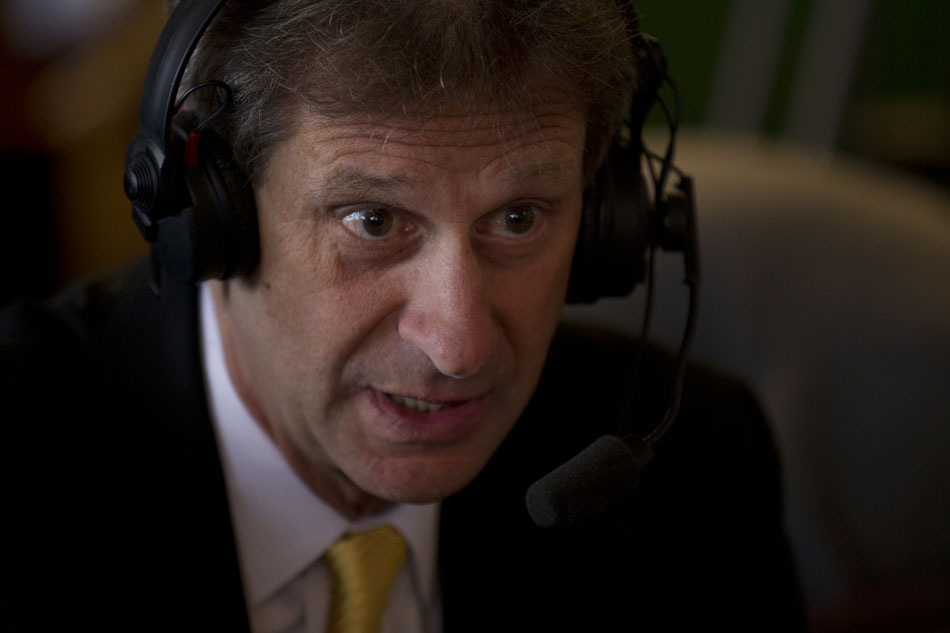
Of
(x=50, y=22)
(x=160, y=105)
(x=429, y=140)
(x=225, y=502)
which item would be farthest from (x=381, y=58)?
(x=50, y=22)

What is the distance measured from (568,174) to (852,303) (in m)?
0.97

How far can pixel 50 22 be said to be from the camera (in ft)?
12.1

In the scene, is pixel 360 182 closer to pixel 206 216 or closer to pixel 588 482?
pixel 206 216

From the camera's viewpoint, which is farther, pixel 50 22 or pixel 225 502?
pixel 50 22

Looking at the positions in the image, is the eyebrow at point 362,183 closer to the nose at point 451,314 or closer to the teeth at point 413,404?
the nose at point 451,314

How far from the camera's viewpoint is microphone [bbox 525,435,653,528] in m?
0.87

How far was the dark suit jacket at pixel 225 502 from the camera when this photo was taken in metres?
1.01

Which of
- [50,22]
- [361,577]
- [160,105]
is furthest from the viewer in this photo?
[50,22]

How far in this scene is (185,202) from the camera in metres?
0.92

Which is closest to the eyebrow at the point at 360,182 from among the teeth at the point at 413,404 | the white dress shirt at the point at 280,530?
the teeth at the point at 413,404

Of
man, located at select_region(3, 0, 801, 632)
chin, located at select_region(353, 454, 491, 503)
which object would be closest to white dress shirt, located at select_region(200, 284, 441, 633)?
man, located at select_region(3, 0, 801, 632)

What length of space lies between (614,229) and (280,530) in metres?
0.46

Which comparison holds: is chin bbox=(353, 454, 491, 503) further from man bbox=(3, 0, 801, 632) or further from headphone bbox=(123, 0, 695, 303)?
headphone bbox=(123, 0, 695, 303)

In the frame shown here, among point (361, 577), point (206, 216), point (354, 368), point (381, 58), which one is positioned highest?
point (381, 58)
